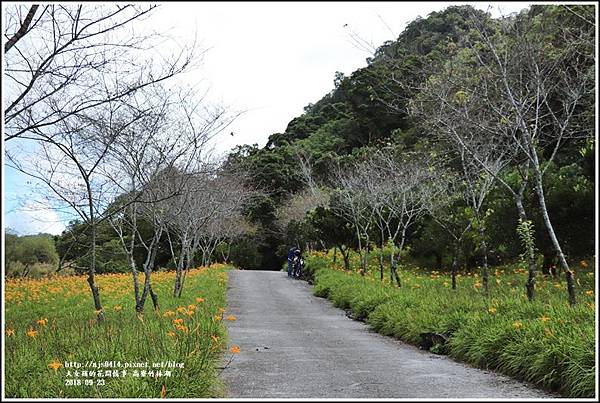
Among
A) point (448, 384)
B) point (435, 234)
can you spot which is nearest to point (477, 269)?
point (435, 234)

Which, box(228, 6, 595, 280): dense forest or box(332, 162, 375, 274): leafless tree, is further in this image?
box(332, 162, 375, 274): leafless tree

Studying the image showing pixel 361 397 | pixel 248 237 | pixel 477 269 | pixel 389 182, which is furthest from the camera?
pixel 248 237

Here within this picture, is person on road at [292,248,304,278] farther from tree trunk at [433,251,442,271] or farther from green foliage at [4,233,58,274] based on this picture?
green foliage at [4,233,58,274]

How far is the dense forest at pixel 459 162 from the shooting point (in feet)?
26.0

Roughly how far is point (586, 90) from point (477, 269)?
37.1 feet

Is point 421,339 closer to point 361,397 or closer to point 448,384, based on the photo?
point 448,384

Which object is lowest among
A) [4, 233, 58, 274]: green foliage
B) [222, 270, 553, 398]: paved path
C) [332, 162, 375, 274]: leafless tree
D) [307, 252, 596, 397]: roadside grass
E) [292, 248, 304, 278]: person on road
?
[222, 270, 553, 398]: paved path

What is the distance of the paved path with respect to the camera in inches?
193

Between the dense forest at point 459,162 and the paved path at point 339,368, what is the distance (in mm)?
2335

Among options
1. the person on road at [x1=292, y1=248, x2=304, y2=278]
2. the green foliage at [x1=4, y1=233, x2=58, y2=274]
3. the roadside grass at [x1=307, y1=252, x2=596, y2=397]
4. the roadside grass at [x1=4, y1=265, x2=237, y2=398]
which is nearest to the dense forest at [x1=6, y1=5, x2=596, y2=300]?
the green foliage at [x1=4, y1=233, x2=58, y2=274]

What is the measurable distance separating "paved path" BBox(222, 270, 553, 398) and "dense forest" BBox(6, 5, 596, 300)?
2.33 metres

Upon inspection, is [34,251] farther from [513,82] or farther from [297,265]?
[513,82]

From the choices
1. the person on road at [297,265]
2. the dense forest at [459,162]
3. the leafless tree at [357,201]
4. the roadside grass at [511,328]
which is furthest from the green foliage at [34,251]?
the roadside grass at [511,328]

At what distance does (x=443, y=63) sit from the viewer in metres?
8.82
